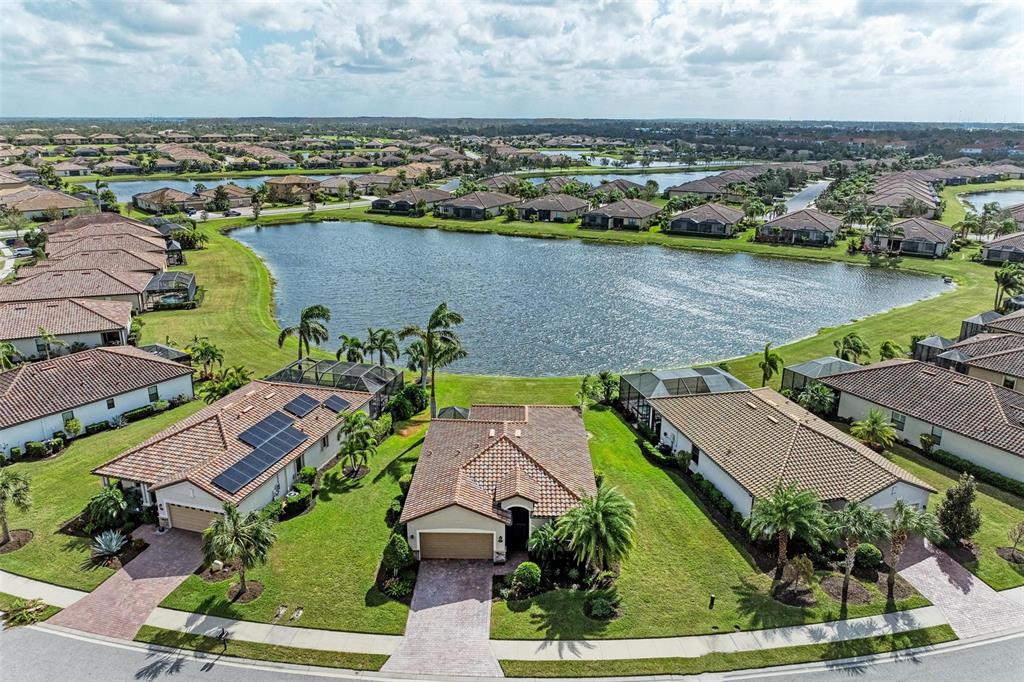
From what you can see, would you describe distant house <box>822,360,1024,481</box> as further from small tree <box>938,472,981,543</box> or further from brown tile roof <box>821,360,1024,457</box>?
small tree <box>938,472,981,543</box>

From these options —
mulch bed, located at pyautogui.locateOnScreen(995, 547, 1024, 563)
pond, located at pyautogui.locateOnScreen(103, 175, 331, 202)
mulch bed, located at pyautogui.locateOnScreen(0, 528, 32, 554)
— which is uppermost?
pond, located at pyautogui.locateOnScreen(103, 175, 331, 202)

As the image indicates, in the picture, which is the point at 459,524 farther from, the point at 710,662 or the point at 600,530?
the point at 710,662

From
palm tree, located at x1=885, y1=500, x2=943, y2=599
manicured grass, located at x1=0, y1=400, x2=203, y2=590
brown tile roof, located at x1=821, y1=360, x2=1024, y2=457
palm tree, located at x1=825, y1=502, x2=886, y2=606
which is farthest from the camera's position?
brown tile roof, located at x1=821, y1=360, x2=1024, y2=457

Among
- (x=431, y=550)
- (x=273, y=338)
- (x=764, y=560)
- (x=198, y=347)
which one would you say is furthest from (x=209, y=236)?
(x=764, y=560)

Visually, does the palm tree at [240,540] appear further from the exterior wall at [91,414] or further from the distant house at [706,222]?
the distant house at [706,222]

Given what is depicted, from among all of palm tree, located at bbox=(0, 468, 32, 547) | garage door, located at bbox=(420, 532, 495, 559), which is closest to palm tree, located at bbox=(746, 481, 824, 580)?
garage door, located at bbox=(420, 532, 495, 559)

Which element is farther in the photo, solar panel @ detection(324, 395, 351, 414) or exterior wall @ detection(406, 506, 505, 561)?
solar panel @ detection(324, 395, 351, 414)
